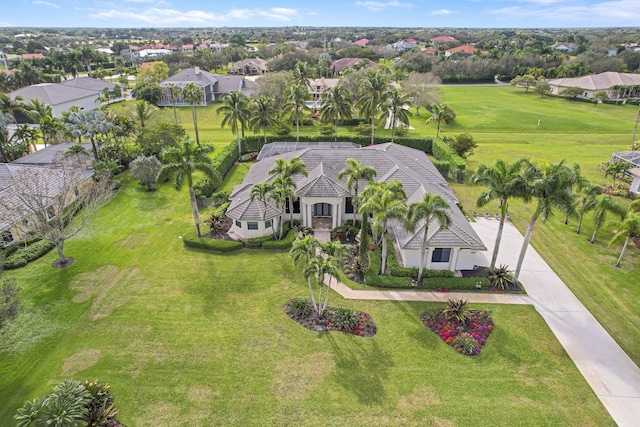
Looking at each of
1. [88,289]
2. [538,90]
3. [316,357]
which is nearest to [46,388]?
[88,289]

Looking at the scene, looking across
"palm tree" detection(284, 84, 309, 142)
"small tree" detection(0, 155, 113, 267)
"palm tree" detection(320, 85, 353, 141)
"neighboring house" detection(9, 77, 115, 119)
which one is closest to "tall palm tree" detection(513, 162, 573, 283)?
"small tree" detection(0, 155, 113, 267)

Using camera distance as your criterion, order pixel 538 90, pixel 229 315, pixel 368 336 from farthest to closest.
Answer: pixel 538 90 → pixel 229 315 → pixel 368 336

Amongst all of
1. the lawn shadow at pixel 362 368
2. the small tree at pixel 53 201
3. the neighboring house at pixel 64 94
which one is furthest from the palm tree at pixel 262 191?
the neighboring house at pixel 64 94

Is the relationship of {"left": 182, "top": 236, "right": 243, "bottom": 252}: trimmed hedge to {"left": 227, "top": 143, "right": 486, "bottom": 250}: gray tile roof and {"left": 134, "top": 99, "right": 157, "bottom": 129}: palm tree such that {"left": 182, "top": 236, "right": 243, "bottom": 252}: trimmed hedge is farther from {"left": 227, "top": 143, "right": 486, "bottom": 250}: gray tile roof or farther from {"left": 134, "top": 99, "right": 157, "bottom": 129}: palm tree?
{"left": 134, "top": 99, "right": 157, "bottom": 129}: palm tree

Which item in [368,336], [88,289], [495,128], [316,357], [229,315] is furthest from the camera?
[495,128]

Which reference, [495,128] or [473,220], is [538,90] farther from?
[473,220]

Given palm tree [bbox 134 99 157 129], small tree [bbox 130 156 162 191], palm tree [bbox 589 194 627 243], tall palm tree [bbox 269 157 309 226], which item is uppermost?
palm tree [bbox 134 99 157 129]

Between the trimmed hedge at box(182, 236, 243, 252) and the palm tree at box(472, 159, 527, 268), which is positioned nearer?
the palm tree at box(472, 159, 527, 268)
